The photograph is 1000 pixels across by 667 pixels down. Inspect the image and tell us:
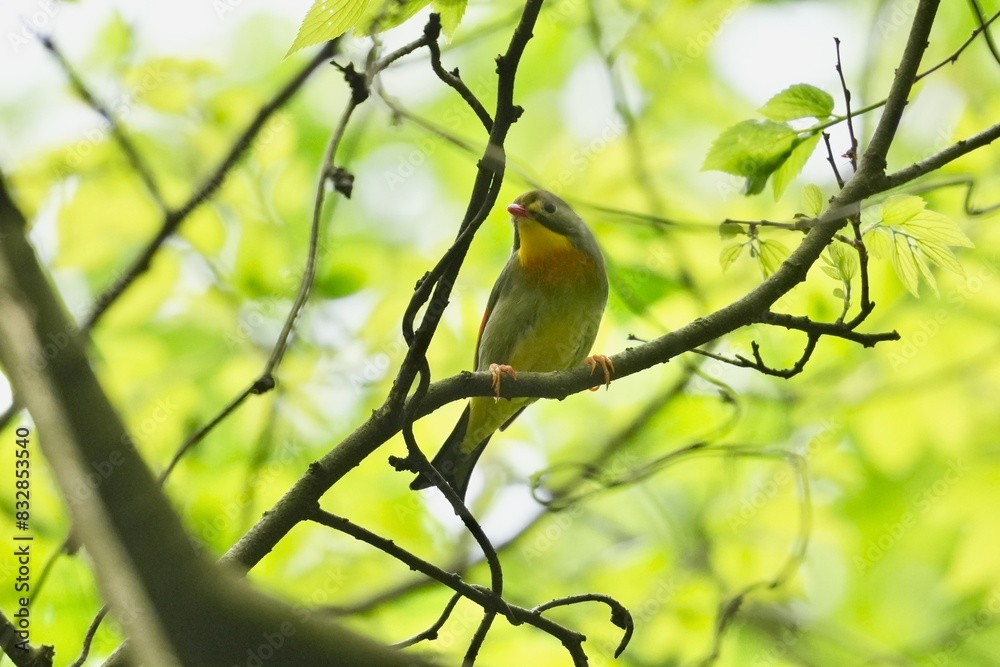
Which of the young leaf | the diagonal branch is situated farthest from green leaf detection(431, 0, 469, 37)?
the young leaf

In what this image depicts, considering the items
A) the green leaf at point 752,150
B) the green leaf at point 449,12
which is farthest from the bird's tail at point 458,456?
the green leaf at point 449,12

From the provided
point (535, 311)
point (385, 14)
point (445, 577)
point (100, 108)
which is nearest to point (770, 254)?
point (445, 577)

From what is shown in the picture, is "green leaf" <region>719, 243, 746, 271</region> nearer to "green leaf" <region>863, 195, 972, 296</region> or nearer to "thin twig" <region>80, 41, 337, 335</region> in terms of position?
"green leaf" <region>863, 195, 972, 296</region>

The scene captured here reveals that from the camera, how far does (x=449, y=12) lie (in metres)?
1.77

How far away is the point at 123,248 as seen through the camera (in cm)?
430

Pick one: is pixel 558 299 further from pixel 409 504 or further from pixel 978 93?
pixel 978 93

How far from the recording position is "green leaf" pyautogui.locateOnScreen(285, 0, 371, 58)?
1592 mm

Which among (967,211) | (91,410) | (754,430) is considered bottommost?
(91,410)

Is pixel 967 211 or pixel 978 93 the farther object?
pixel 978 93

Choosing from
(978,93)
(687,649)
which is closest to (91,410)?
(687,649)

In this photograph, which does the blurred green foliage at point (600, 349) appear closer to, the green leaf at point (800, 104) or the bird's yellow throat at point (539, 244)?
the bird's yellow throat at point (539, 244)

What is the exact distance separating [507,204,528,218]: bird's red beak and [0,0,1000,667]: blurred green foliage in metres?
0.18

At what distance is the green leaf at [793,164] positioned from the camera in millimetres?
2611

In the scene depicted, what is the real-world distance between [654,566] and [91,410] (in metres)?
3.31
